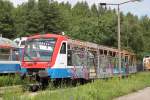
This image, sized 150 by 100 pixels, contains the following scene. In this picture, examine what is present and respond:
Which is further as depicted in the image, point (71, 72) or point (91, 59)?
point (91, 59)

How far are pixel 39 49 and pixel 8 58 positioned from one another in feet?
22.6

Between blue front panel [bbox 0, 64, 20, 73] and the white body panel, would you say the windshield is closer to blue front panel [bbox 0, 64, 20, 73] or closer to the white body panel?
the white body panel

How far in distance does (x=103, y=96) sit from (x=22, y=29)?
70.8m

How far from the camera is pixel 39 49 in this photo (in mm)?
28688

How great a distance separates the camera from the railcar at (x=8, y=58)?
33.8 metres

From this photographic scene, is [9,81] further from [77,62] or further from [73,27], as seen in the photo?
[73,27]

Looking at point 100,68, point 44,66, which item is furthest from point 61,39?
point 100,68

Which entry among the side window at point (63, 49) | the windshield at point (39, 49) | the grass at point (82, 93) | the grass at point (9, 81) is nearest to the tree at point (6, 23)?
the windshield at point (39, 49)

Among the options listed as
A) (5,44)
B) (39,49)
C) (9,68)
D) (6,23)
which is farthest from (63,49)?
(6,23)

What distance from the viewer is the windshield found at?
28.2m

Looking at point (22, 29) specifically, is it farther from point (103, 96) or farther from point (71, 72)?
point (103, 96)

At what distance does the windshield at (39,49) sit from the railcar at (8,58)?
478cm

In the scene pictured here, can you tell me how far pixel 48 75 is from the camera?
2717 centimetres

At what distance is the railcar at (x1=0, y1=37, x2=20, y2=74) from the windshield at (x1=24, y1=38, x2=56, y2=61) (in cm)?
478
